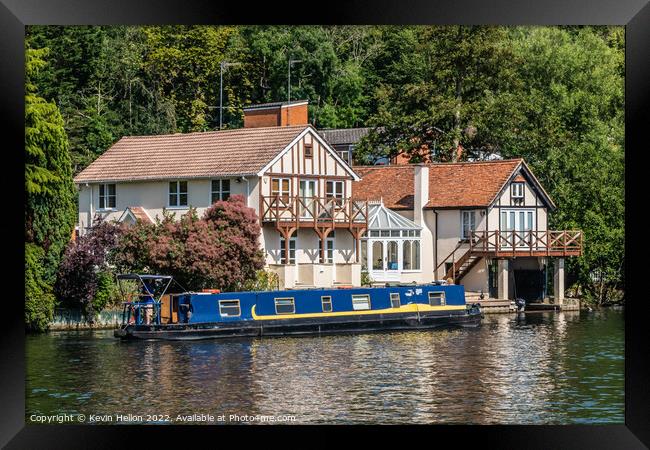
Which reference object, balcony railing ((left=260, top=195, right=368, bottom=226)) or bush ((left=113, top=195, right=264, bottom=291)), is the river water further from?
balcony railing ((left=260, top=195, right=368, bottom=226))

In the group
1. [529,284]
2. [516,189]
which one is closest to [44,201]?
[516,189]

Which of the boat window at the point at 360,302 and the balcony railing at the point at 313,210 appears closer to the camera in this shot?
the boat window at the point at 360,302

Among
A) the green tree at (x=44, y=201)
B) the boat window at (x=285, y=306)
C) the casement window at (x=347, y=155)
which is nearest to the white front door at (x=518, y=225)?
the casement window at (x=347, y=155)

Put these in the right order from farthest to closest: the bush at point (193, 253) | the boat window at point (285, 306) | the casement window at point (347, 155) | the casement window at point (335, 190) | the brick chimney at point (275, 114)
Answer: the casement window at point (347, 155), the casement window at point (335, 190), the brick chimney at point (275, 114), the bush at point (193, 253), the boat window at point (285, 306)

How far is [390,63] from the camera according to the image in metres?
40.4

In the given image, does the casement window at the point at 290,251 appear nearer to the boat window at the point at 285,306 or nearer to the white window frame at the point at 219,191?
the white window frame at the point at 219,191

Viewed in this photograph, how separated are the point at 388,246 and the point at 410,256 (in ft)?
3.38

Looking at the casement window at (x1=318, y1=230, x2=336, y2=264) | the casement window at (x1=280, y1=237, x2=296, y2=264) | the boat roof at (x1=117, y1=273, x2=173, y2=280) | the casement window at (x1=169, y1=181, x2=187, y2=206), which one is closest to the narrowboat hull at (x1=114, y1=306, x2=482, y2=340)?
the boat roof at (x1=117, y1=273, x2=173, y2=280)

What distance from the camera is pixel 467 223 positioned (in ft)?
151

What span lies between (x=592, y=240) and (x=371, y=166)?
8832 millimetres

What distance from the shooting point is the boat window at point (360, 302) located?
1406 inches

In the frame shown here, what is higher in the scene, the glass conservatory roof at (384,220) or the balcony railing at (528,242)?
the glass conservatory roof at (384,220)

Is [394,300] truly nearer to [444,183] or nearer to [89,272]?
[89,272]
